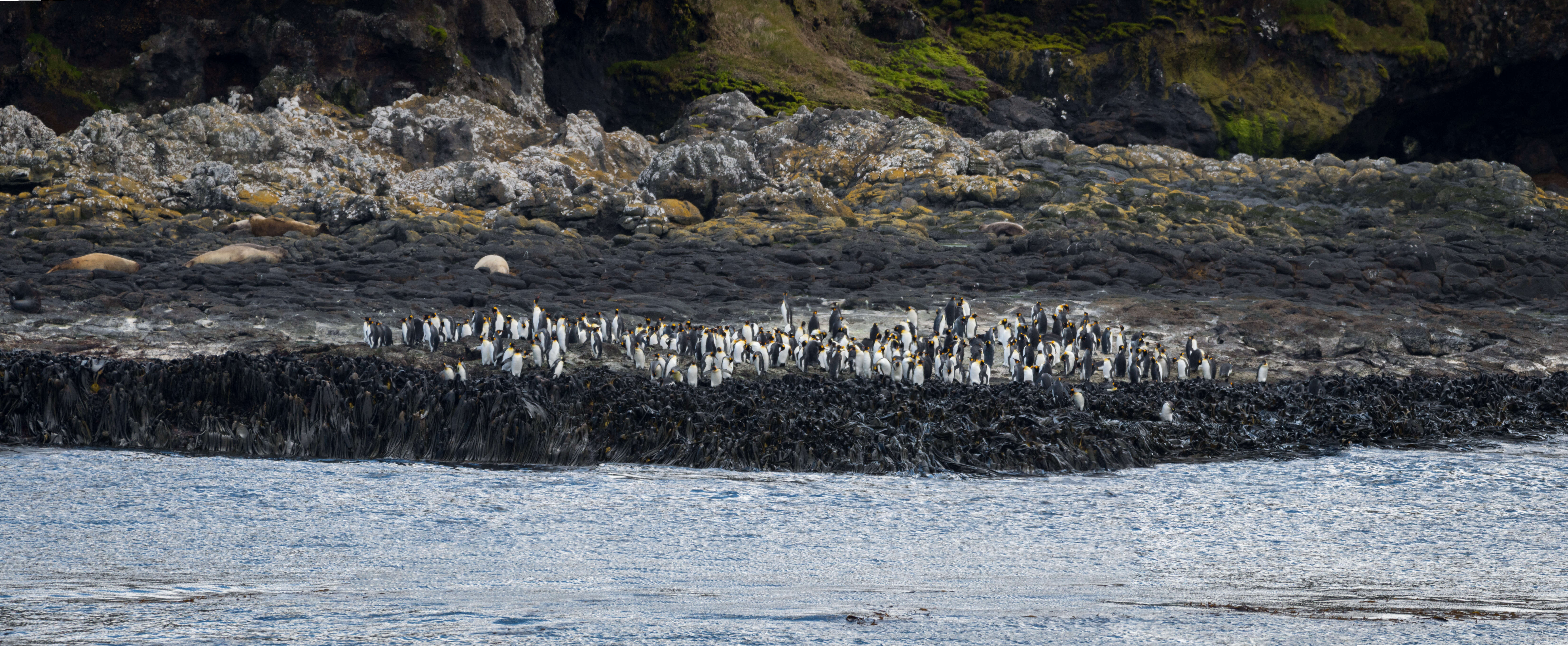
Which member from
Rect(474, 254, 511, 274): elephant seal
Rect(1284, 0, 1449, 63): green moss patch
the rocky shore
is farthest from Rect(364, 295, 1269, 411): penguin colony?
Rect(1284, 0, 1449, 63): green moss patch

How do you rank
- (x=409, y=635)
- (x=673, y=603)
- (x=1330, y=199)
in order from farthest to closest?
1. (x=1330, y=199)
2. (x=673, y=603)
3. (x=409, y=635)

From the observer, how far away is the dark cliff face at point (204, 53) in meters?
30.9

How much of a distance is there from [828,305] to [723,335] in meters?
3.95

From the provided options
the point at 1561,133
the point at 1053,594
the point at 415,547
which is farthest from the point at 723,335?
the point at 1561,133

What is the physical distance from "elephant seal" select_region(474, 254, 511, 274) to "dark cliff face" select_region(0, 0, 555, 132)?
1553 centimetres

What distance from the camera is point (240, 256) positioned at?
61.4 feet

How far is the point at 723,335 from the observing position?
1343 centimetres

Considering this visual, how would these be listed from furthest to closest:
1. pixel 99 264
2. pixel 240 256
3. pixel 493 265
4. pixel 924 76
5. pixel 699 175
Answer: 1. pixel 924 76
2. pixel 699 175
3. pixel 240 256
4. pixel 493 265
5. pixel 99 264

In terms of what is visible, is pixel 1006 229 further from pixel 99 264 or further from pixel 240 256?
pixel 99 264

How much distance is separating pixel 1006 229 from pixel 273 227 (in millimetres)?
15280

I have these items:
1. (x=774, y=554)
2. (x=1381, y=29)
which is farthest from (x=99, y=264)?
(x=1381, y=29)

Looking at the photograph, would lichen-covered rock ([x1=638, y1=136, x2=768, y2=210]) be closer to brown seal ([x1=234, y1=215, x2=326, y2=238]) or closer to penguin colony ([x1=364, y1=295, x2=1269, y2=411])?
brown seal ([x1=234, y1=215, x2=326, y2=238])

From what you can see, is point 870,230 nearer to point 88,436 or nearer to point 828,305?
point 828,305

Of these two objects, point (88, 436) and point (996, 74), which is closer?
point (88, 436)
